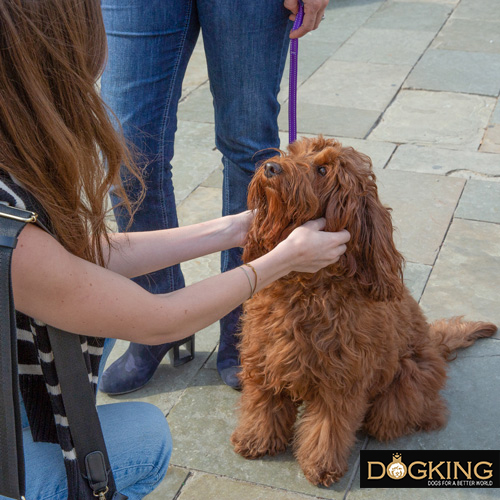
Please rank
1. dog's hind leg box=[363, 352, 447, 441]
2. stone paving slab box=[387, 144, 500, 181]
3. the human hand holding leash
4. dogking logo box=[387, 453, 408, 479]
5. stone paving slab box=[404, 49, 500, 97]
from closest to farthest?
the human hand holding leash → dogking logo box=[387, 453, 408, 479] → dog's hind leg box=[363, 352, 447, 441] → stone paving slab box=[387, 144, 500, 181] → stone paving slab box=[404, 49, 500, 97]

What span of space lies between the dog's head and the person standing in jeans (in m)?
0.48

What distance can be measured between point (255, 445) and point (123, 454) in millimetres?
841

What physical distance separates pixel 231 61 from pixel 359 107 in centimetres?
344

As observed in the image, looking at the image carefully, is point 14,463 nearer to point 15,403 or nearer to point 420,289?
point 15,403

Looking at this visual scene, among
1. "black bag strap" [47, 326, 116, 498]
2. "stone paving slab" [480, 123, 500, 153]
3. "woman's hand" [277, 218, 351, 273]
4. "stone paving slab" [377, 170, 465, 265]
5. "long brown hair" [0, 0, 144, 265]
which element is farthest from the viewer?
"stone paving slab" [480, 123, 500, 153]

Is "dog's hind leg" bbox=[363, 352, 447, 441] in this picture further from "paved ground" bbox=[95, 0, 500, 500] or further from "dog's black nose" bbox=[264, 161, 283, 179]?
"dog's black nose" bbox=[264, 161, 283, 179]

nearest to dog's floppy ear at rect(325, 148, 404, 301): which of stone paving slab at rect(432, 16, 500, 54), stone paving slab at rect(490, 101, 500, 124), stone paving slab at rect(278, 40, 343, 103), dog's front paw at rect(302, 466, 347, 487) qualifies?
dog's front paw at rect(302, 466, 347, 487)

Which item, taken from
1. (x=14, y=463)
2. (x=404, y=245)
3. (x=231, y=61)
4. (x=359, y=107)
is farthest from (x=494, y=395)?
(x=359, y=107)

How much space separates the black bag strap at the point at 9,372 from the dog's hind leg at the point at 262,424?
4.03 feet

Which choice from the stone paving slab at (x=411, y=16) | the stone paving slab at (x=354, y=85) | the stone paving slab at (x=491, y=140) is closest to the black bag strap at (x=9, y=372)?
the stone paving slab at (x=491, y=140)

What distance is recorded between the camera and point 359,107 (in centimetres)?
585

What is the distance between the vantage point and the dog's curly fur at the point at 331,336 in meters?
2.17

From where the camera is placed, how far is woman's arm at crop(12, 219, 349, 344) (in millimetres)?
1590

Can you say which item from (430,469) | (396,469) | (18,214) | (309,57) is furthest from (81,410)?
(309,57)
